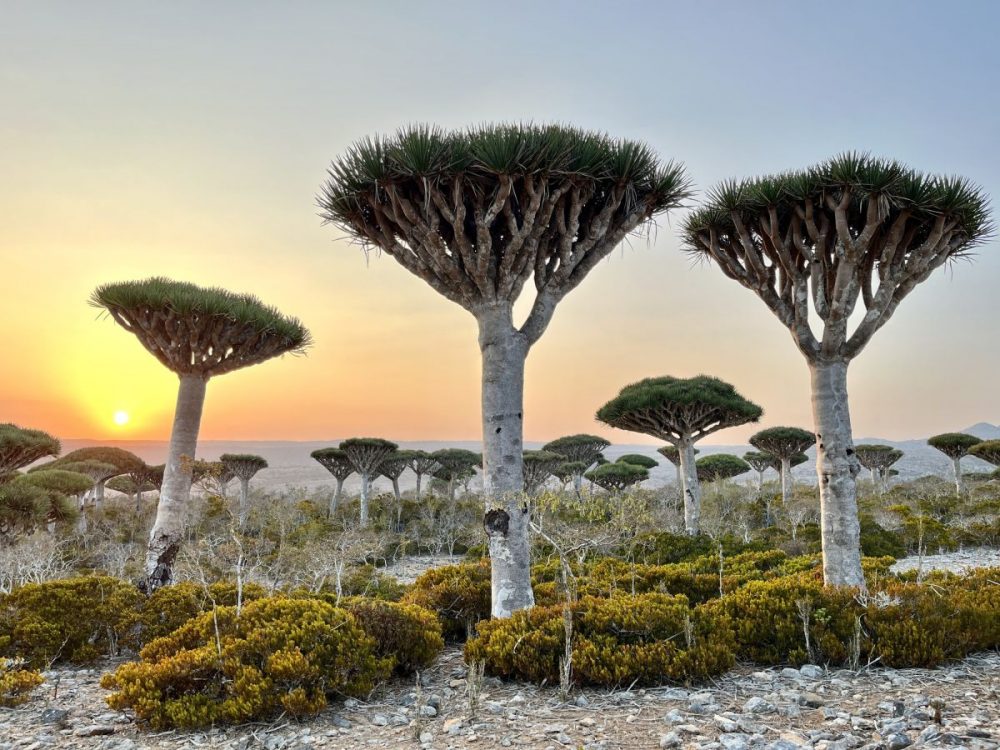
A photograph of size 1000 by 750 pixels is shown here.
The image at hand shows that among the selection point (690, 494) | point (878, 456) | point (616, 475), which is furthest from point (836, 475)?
point (878, 456)

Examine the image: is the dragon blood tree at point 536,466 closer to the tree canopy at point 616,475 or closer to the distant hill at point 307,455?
the tree canopy at point 616,475

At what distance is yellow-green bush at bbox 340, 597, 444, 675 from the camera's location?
6.29 m

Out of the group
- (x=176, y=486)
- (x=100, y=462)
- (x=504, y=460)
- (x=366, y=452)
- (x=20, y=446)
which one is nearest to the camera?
(x=504, y=460)

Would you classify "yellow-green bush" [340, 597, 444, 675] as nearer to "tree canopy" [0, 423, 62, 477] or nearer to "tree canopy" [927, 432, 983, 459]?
"tree canopy" [0, 423, 62, 477]

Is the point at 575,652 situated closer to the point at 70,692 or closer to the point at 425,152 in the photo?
the point at 70,692

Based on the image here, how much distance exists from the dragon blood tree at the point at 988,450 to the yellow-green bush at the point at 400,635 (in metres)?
36.4

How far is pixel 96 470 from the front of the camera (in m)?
30.5

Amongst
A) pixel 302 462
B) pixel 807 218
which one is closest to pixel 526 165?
pixel 807 218

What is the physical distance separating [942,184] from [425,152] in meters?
6.86

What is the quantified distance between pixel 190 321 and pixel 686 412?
1452 cm

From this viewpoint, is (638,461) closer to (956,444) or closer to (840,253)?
(956,444)

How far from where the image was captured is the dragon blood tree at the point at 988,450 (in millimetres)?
31641

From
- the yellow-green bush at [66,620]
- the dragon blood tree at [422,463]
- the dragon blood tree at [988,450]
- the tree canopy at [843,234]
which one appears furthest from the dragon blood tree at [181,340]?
the dragon blood tree at [988,450]

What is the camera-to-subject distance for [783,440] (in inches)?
1223
